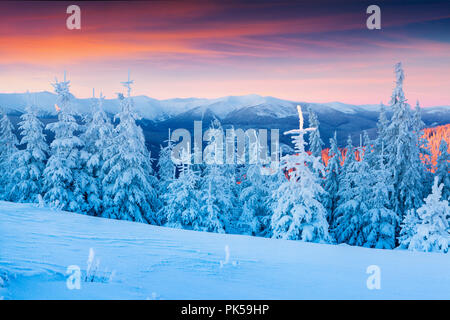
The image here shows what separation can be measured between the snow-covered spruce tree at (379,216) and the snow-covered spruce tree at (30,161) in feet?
76.8

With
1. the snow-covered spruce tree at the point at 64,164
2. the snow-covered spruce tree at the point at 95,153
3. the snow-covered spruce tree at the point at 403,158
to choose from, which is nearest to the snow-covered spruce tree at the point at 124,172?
the snow-covered spruce tree at the point at 95,153

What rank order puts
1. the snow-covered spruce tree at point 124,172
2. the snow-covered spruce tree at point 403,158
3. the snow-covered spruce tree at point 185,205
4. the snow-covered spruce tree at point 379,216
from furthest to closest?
the snow-covered spruce tree at point 403,158 → the snow-covered spruce tree at point 379,216 → the snow-covered spruce tree at point 185,205 → the snow-covered spruce tree at point 124,172

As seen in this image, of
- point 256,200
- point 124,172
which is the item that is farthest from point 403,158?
point 124,172

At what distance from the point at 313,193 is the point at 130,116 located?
13.5m

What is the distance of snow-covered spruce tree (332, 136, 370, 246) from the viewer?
2417 centimetres

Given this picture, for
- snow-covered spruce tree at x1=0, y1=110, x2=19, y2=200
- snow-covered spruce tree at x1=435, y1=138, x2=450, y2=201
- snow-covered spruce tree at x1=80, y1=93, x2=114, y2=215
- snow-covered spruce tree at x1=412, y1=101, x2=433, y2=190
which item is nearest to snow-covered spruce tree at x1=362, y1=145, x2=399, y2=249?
snow-covered spruce tree at x1=435, y1=138, x2=450, y2=201

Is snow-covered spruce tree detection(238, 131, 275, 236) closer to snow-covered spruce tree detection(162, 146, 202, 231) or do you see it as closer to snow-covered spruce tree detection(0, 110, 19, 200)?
snow-covered spruce tree detection(162, 146, 202, 231)

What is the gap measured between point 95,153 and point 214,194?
9253 mm

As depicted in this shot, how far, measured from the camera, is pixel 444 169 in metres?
26.1

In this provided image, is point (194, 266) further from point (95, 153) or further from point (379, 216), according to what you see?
point (379, 216)

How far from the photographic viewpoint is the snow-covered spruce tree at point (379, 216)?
23.1m

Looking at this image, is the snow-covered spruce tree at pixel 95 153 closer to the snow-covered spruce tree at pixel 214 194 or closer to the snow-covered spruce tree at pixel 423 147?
the snow-covered spruce tree at pixel 214 194
